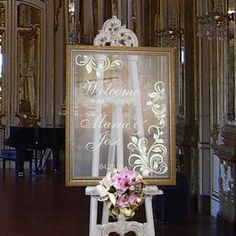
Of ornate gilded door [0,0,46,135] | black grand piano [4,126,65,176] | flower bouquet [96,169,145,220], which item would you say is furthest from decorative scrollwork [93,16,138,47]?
ornate gilded door [0,0,46,135]

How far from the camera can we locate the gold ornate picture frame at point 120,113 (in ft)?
15.3

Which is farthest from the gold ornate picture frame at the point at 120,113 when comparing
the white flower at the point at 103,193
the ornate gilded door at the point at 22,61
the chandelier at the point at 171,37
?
the ornate gilded door at the point at 22,61

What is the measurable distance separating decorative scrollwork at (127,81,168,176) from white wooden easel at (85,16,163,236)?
80mm

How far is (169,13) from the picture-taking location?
33.8 feet

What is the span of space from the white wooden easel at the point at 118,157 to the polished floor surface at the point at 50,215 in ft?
7.65

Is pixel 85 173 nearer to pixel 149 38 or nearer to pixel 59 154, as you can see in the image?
pixel 149 38

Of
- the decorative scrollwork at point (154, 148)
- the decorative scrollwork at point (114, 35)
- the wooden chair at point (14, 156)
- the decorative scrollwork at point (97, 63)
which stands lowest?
the wooden chair at point (14, 156)

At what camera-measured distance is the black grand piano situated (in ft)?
47.0

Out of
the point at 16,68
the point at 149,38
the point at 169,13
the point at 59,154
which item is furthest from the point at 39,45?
the point at 169,13

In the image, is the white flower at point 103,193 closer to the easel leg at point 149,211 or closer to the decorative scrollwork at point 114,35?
the easel leg at point 149,211

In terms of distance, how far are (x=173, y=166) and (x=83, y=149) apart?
70 centimetres

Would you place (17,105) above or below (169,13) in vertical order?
below

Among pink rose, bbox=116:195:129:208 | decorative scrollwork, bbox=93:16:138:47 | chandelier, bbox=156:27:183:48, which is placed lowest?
pink rose, bbox=116:195:129:208

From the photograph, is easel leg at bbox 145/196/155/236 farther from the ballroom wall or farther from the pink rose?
the ballroom wall
